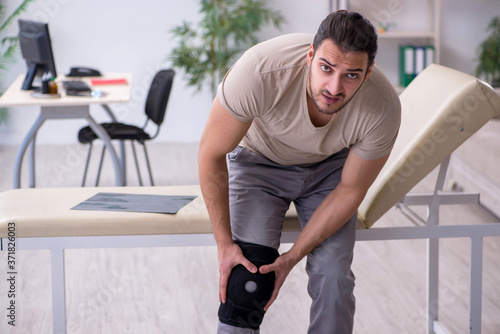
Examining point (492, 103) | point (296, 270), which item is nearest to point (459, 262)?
point (296, 270)

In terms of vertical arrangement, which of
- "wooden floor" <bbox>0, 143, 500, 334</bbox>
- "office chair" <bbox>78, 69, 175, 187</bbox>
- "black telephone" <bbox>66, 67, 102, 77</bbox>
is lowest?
"wooden floor" <bbox>0, 143, 500, 334</bbox>

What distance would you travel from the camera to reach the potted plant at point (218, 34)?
4363 millimetres

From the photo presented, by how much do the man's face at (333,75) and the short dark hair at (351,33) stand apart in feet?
0.04

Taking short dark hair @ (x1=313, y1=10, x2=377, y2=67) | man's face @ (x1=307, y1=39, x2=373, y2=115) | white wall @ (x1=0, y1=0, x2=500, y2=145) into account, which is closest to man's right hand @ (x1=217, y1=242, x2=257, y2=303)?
man's face @ (x1=307, y1=39, x2=373, y2=115)

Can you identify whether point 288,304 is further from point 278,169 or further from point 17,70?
point 17,70

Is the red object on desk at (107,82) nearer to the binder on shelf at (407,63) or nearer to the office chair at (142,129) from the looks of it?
the office chair at (142,129)

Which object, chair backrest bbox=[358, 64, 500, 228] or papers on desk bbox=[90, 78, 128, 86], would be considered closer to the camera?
chair backrest bbox=[358, 64, 500, 228]

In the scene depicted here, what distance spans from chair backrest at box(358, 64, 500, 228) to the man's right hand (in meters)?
0.40

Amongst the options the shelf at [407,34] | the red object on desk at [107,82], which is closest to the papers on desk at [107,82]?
the red object on desk at [107,82]

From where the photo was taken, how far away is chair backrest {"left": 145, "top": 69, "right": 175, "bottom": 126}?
129 inches

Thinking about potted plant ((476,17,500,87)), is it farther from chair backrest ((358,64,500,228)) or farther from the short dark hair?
the short dark hair

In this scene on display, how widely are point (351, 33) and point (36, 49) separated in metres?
2.43

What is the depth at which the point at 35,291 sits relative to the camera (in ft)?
7.52

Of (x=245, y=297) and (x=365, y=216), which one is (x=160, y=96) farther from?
(x=245, y=297)
